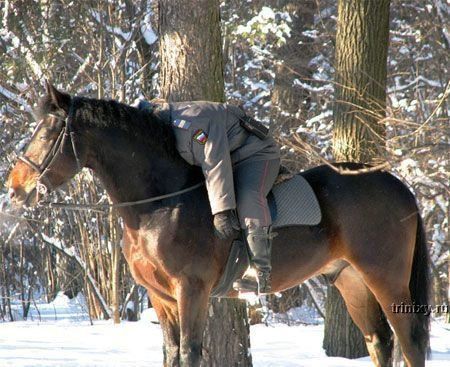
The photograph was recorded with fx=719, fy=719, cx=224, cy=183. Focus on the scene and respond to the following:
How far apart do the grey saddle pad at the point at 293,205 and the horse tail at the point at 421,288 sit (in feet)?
3.31

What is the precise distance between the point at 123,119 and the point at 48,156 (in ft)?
1.92

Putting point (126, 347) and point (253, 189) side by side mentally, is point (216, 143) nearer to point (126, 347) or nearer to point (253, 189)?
point (253, 189)

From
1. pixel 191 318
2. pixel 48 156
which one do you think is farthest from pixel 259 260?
pixel 48 156

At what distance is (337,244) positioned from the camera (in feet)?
18.5

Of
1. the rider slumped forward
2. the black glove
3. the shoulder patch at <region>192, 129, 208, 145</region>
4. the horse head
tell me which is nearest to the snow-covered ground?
the rider slumped forward

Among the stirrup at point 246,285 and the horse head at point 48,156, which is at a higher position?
the horse head at point 48,156

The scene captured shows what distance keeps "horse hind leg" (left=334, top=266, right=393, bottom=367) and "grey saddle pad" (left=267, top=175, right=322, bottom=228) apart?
79cm

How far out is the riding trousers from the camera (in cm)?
504

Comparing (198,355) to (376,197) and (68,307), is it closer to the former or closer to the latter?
(376,197)

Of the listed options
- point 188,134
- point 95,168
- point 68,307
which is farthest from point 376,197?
point 68,307

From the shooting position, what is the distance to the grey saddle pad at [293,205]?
531 cm

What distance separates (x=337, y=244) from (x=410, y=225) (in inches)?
25.3

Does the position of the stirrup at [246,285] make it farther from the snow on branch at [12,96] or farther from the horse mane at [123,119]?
the snow on branch at [12,96]

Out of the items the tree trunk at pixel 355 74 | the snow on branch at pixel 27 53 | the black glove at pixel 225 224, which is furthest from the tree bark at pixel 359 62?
the snow on branch at pixel 27 53
